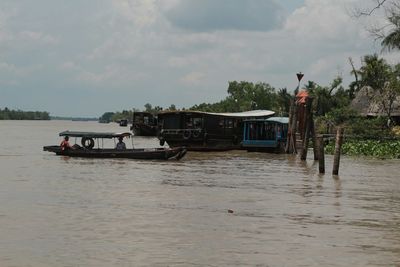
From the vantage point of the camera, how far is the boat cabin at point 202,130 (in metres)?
34.5

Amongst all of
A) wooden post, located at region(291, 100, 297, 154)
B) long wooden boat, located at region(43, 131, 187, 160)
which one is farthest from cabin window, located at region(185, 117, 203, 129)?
long wooden boat, located at region(43, 131, 187, 160)

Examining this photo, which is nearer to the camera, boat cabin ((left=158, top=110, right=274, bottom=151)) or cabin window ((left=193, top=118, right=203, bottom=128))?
boat cabin ((left=158, top=110, right=274, bottom=151))

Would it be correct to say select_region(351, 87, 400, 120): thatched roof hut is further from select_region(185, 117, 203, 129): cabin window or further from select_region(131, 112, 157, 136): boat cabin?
select_region(131, 112, 157, 136): boat cabin

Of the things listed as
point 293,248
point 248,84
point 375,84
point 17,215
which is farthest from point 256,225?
point 248,84

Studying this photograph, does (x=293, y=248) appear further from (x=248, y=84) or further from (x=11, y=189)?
(x=248, y=84)

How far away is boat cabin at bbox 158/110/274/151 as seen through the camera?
34500 mm

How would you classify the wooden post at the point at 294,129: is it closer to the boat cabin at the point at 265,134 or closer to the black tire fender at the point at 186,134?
the boat cabin at the point at 265,134

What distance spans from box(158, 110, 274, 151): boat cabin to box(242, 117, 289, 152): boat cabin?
1.07 m

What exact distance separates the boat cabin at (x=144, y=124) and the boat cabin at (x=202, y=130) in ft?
85.6

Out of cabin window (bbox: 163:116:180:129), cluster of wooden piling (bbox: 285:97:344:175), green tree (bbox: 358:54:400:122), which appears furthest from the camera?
green tree (bbox: 358:54:400:122)

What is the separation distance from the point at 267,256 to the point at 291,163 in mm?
19082

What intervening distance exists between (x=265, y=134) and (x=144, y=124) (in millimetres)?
29554

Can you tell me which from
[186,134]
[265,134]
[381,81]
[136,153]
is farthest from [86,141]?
[381,81]

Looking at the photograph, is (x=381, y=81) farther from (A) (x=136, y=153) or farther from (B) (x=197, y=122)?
(A) (x=136, y=153)
